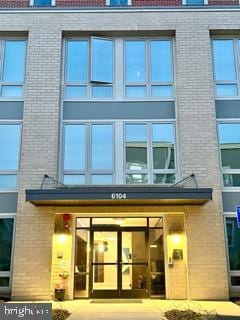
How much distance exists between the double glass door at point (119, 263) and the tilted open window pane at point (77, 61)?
203 inches

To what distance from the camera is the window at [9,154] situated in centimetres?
1215

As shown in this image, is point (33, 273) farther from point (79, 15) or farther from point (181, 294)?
point (79, 15)

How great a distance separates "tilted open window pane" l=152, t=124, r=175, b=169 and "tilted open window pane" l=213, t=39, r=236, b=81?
263cm

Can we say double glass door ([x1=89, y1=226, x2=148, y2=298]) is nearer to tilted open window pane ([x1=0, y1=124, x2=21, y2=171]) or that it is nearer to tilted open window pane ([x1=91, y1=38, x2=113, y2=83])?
tilted open window pane ([x1=0, y1=124, x2=21, y2=171])

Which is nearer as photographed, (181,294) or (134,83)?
(181,294)

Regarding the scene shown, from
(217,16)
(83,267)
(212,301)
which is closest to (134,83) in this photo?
(217,16)

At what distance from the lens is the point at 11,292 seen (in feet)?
36.5

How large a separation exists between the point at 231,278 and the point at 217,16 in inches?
346

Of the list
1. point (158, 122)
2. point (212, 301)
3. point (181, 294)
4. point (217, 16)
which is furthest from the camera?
point (217, 16)

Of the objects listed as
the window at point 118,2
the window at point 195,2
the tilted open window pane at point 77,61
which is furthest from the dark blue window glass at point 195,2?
the tilted open window pane at point 77,61

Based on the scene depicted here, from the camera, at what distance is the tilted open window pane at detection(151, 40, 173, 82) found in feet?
43.0

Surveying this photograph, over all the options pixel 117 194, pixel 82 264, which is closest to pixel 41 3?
pixel 117 194

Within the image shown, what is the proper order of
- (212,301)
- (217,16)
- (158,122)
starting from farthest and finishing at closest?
1. (217,16)
2. (158,122)
3. (212,301)

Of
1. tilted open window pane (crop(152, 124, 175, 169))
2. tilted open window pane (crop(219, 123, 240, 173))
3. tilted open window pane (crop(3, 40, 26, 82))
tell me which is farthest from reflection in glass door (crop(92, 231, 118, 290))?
tilted open window pane (crop(3, 40, 26, 82))
